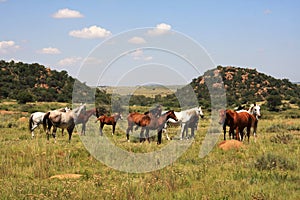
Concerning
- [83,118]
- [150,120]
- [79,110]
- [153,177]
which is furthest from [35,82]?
[153,177]

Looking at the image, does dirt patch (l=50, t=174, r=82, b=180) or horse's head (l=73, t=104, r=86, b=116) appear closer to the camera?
dirt patch (l=50, t=174, r=82, b=180)

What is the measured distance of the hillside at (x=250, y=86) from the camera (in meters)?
73.1

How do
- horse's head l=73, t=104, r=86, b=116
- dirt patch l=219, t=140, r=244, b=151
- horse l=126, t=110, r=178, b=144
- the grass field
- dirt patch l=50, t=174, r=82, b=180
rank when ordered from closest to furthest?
the grass field < dirt patch l=50, t=174, r=82, b=180 < dirt patch l=219, t=140, r=244, b=151 < horse l=126, t=110, r=178, b=144 < horse's head l=73, t=104, r=86, b=116

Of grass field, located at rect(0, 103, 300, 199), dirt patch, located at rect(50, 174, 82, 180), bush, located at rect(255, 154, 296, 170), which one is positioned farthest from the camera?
bush, located at rect(255, 154, 296, 170)

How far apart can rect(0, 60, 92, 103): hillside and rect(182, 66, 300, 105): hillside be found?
26145 millimetres

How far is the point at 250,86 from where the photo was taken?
80.1m

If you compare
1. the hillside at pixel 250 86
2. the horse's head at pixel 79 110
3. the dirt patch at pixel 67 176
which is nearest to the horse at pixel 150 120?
the horse's head at pixel 79 110

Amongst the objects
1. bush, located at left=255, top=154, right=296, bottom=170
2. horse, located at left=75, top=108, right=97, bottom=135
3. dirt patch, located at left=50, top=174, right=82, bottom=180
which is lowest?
dirt patch, located at left=50, top=174, right=82, bottom=180


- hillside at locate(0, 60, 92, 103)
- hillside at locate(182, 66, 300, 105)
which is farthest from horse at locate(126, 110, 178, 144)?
hillside at locate(182, 66, 300, 105)

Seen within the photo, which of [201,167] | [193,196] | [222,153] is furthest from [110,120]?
[193,196]

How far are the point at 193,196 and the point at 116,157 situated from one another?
16.8 ft

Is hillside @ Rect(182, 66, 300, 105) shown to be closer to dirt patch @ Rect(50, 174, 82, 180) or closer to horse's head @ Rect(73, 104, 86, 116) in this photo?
horse's head @ Rect(73, 104, 86, 116)

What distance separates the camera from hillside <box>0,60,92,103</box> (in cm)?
6625

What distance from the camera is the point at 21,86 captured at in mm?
71188
